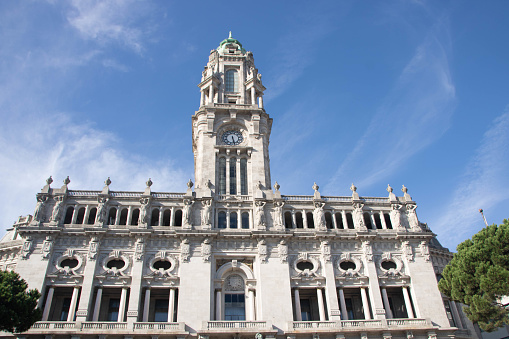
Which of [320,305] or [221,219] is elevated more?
[221,219]

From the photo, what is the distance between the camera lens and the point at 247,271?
49.1 meters

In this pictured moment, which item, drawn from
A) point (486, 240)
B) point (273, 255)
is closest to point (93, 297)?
point (273, 255)

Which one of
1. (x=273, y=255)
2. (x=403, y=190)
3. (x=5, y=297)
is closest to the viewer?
(x=5, y=297)

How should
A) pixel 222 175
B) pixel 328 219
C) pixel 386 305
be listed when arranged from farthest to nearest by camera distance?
pixel 222 175, pixel 328 219, pixel 386 305

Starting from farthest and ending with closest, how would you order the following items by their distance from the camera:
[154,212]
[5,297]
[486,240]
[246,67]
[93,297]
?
[246,67] → [154,212] → [93,297] → [486,240] → [5,297]

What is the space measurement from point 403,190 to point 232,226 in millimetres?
23882

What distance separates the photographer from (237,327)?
4372cm

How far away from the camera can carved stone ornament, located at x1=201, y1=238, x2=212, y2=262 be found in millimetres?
48531

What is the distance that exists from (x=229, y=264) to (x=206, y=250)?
319 centimetres

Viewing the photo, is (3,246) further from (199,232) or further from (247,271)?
(247,271)

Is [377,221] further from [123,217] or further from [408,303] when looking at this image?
[123,217]

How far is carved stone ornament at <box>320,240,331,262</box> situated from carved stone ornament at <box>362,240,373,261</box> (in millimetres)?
4455

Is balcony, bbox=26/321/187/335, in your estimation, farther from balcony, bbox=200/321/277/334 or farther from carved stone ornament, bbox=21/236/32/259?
carved stone ornament, bbox=21/236/32/259

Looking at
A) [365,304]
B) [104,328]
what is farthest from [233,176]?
[104,328]
